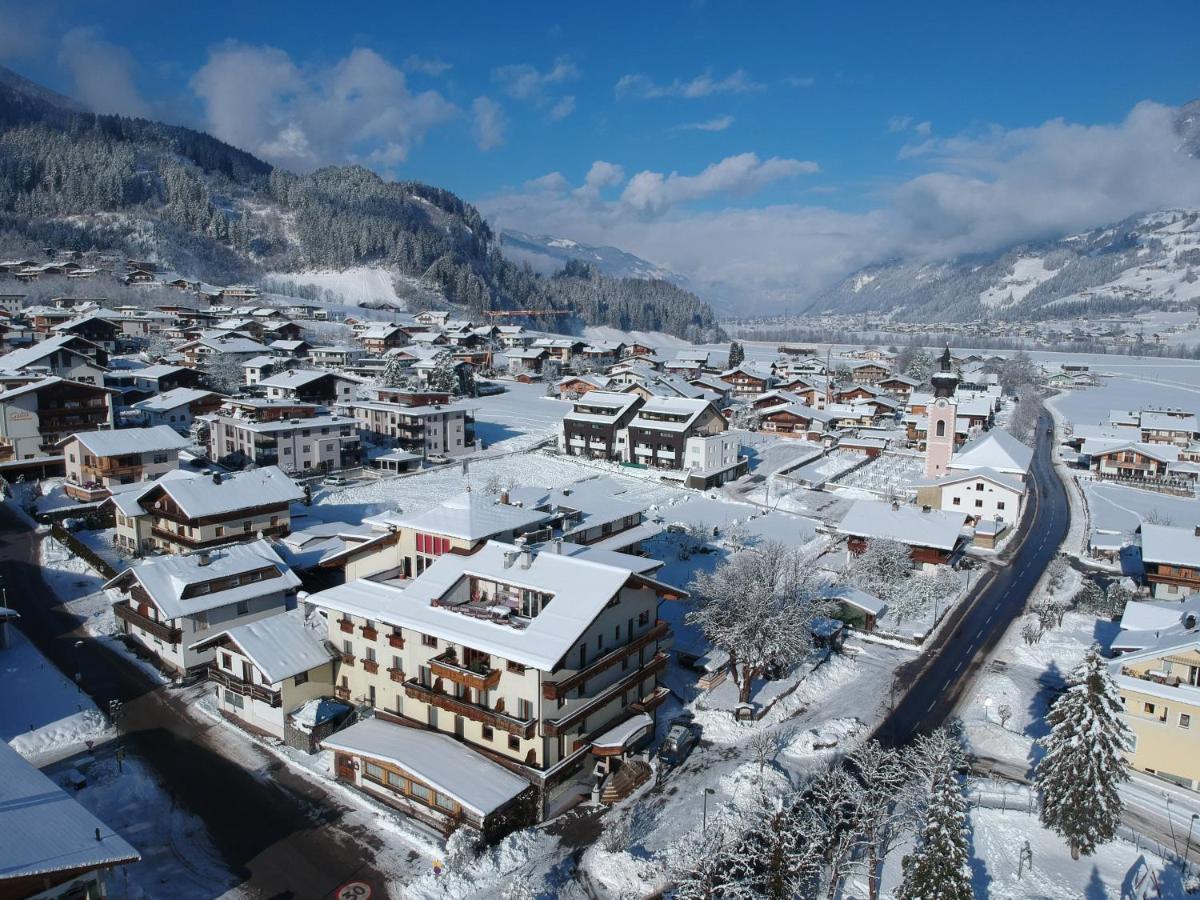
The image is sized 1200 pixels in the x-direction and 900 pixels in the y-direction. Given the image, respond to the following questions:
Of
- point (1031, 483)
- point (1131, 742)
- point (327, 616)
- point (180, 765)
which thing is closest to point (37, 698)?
point (180, 765)

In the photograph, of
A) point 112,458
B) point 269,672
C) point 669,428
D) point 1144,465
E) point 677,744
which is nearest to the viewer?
point 269,672

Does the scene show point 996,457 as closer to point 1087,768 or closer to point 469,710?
point 1087,768

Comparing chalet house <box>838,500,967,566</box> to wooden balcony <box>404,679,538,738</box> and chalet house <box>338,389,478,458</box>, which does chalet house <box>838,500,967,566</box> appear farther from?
chalet house <box>338,389,478,458</box>

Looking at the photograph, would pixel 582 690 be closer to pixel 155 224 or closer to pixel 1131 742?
pixel 1131 742

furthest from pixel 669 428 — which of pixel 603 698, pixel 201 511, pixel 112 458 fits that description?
pixel 603 698

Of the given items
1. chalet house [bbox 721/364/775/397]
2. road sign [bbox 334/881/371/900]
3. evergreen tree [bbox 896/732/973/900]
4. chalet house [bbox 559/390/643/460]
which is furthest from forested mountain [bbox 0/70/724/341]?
evergreen tree [bbox 896/732/973/900]

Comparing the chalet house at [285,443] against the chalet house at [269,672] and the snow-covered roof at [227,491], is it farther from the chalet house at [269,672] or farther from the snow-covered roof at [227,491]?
the chalet house at [269,672]

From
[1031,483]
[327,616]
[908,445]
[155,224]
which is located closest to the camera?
[327,616]
